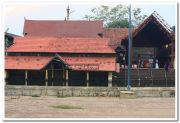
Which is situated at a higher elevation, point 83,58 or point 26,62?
point 83,58

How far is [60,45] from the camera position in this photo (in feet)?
114

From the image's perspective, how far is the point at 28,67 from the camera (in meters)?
32.6

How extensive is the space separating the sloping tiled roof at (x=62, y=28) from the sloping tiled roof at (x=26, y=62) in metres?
6.89

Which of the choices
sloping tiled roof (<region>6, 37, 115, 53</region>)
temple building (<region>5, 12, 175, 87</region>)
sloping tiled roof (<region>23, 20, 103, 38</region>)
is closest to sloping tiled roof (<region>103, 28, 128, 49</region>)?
temple building (<region>5, 12, 175, 87</region>)

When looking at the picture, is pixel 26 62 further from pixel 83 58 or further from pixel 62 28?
pixel 62 28

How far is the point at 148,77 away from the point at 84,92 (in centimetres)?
615

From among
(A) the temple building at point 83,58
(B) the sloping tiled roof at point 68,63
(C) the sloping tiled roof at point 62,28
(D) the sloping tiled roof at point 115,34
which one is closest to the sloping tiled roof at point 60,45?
(A) the temple building at point 83,58

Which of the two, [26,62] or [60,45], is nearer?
[26,62]

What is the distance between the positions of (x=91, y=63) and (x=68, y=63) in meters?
1.94

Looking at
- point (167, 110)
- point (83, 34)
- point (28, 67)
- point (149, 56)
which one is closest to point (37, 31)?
point (83, 34)

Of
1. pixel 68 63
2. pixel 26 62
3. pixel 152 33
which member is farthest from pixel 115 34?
pixel 26 62

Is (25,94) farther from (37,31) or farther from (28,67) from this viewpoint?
(37,31)

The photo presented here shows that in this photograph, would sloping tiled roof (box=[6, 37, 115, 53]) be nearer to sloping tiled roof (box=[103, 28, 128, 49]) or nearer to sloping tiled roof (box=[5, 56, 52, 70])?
sloping tiled roof (box=[5, 56, 52, 70])

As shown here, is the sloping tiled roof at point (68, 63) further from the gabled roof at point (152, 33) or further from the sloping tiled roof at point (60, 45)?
the gabled roof at point (152, 33)
